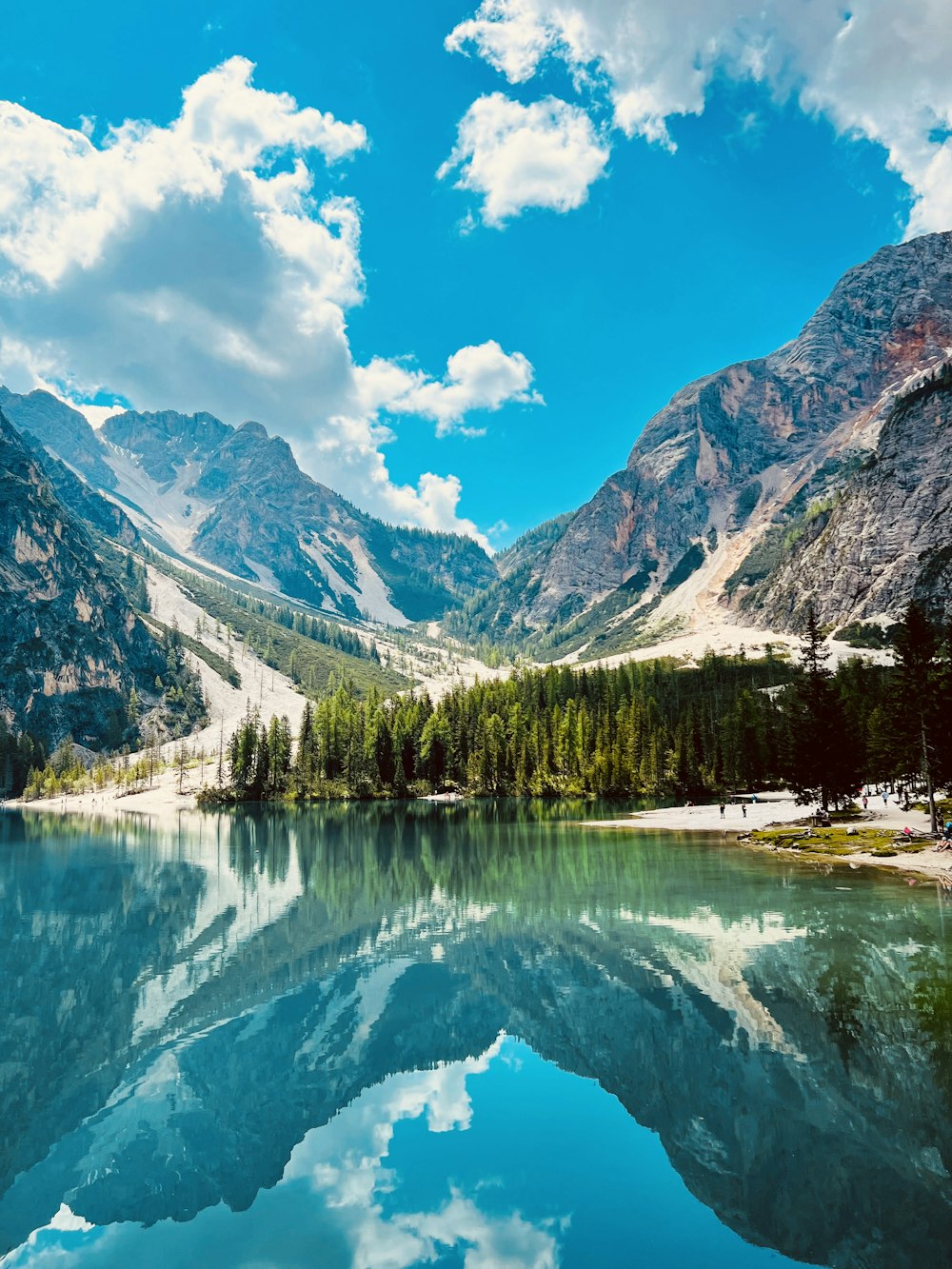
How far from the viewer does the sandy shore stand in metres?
48.2

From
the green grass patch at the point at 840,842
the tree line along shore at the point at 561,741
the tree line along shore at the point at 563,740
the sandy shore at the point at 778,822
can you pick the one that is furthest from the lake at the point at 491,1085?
the tree line along shore at the point at 561,741

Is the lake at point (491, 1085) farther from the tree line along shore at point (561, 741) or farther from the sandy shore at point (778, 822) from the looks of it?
the tree line along shore at point (561, 741)

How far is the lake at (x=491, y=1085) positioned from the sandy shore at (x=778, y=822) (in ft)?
31.7

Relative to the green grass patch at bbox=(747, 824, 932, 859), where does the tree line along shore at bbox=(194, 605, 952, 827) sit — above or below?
above

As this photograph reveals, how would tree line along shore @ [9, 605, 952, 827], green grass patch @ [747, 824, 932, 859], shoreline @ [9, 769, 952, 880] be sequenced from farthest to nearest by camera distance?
tree line along shore @ [9, 605, 952, 827], green grass patch @ [747, 824, 932, 859], shoreline @ [9, 769, 952, 880]

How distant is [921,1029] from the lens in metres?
19.6

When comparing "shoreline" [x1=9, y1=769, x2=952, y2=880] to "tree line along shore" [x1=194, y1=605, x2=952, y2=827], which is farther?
"tree line along shore" [x1=194, y1=605, x2=952, y2=827]

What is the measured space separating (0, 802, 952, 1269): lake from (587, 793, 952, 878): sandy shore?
967 cm

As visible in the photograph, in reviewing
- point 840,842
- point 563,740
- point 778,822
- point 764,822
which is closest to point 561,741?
point 563,740

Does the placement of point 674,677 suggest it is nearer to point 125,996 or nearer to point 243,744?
point 243,744

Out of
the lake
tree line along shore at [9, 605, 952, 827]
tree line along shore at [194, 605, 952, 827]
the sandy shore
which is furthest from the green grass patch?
tree line along shore at [9, 605, 952, 827]

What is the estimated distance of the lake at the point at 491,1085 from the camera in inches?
509

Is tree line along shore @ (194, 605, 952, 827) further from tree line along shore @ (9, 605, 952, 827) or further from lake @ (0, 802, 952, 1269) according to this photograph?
lake @ (0, 802, 952, 1269)

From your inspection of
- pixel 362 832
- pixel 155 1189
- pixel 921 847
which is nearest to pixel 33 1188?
pixel 155 1189
